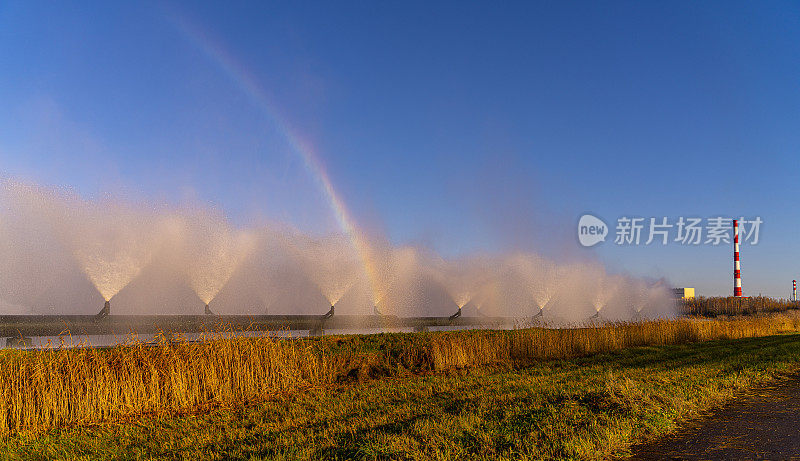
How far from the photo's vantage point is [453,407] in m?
10.3

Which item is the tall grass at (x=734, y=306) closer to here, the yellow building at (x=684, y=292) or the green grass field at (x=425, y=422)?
the yellow building at (x=684, y=292)

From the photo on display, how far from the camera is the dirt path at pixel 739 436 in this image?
7.02 m

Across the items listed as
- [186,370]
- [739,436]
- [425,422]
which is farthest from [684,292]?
[425,422]

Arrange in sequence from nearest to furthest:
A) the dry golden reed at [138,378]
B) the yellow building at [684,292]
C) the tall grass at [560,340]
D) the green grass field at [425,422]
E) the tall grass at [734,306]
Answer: the green grass field at [425,422], the dry golden reed at [138,378], the tall grass at [560,340], the tall grass at [734,306], the yellow building at [684,292]

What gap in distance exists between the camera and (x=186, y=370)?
12.0 meters

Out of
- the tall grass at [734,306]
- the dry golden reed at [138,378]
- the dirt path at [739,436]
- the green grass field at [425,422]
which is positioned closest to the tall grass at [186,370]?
the dry golden reed at [138,378]

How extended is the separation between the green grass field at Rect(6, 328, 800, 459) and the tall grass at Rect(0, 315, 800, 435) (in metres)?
0.53

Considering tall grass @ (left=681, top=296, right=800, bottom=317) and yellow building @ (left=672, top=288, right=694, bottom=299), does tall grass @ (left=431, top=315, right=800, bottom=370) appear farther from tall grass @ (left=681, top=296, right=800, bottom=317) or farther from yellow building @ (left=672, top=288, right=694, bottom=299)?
yellow building @ (left=672, top=288, right=694, bottom=299)

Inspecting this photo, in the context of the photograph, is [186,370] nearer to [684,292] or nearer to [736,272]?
[736,272]

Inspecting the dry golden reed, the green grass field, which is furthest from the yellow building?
the dry golden reed

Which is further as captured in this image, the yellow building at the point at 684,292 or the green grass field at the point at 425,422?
the yellow building at the point at 684,292

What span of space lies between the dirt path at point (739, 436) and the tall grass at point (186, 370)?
8274mm

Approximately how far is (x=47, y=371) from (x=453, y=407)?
8078 millimetres

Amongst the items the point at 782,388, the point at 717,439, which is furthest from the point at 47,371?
the point at 782,388
